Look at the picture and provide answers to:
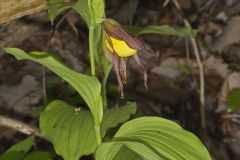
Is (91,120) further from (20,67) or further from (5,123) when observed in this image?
(20,67)

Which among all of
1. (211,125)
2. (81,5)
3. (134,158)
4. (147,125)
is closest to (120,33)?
(81,5)

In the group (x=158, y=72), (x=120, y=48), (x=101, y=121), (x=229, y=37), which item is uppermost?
(x=120, y=48)

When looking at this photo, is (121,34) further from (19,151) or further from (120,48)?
(19,151)

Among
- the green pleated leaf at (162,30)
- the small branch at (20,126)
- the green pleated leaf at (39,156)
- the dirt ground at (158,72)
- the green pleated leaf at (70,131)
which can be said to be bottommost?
the dirt ground at (158,72)

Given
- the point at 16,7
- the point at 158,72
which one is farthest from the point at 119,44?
the point at 158,72

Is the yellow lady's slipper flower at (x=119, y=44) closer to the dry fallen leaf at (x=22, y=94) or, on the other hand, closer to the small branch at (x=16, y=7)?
the small branch at (x=16, y=7)

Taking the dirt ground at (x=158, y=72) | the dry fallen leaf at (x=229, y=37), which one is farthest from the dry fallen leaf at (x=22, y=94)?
the dry fallen leaf at (x=229, y=37)
